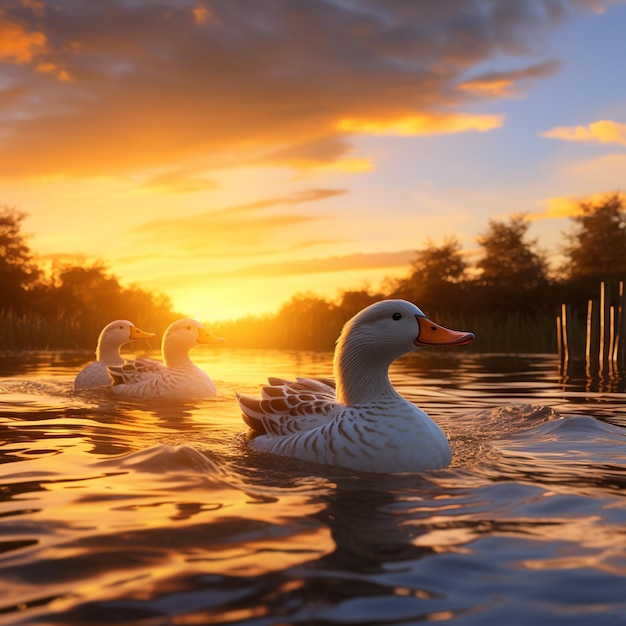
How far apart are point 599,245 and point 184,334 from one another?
136 feet

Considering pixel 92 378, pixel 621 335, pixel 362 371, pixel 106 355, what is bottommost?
pixel 92 378

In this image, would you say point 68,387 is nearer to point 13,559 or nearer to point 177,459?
point 177,459

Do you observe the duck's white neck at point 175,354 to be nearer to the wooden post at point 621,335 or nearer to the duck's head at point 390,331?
the duck's head at point 390,331

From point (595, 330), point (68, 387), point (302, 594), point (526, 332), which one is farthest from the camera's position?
point (526, 332)

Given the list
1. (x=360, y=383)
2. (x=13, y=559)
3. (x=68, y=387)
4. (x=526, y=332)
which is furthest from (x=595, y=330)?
(x=13, y=559)

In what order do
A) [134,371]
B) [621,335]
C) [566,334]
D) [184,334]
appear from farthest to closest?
[566,334] → [621,335] → [184,334] → [134,371]

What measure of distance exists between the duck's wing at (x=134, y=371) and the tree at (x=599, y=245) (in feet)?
127

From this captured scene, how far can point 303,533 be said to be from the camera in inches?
162

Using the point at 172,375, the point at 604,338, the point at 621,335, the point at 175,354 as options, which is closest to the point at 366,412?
the point at 172,375

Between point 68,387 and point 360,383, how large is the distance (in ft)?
26.6

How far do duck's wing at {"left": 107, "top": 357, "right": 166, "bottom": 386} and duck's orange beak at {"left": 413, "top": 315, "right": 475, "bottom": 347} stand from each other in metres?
6.27

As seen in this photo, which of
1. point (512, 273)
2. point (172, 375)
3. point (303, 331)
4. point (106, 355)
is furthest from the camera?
point (512, 273)

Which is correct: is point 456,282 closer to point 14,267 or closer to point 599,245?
point 599,245

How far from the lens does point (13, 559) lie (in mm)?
3660
